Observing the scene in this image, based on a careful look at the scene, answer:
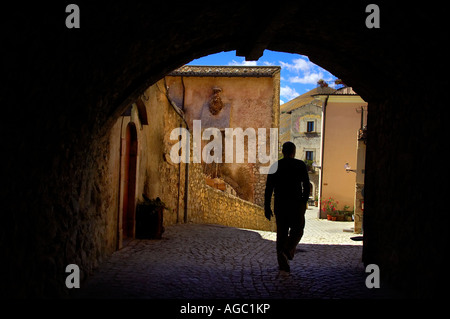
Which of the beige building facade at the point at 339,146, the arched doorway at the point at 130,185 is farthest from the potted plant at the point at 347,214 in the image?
the arched doorway at the point at 130,185

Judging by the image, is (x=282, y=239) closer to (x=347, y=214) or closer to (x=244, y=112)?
(x=347, y=214)

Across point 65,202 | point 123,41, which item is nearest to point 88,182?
point 65,202

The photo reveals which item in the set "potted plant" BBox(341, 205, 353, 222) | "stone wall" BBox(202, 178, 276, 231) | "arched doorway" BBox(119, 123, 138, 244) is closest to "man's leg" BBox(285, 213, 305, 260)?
"arched doorway" BBox(119, 123, 138, 244)

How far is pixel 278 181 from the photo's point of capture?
487 cm

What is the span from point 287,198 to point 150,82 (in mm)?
2341

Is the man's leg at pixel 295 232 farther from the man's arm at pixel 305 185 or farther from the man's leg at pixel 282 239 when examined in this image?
the man's arm at pixel 305 185

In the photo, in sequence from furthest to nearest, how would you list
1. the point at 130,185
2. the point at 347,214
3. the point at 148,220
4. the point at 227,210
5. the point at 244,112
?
1. the point at 244,112
2. the point at 347,214
3. the point at 227,210
4. the point at 148,220
5. the point at 130,185

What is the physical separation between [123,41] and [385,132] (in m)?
3.34

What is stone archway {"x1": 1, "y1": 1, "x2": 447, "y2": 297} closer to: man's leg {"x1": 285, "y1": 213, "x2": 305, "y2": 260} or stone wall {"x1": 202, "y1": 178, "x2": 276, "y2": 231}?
→ man's leg {"x1": 285, "y1": 213, "x2": 305, "y2": 260}

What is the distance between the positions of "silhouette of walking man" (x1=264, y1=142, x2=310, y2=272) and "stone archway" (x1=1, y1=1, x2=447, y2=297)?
3.46ft

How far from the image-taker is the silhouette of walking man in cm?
479

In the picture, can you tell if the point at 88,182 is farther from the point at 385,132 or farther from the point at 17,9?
the point at 385,132

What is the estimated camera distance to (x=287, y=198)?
15.7 feet

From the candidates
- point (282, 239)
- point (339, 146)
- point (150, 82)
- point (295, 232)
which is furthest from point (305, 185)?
point (339, 146)
